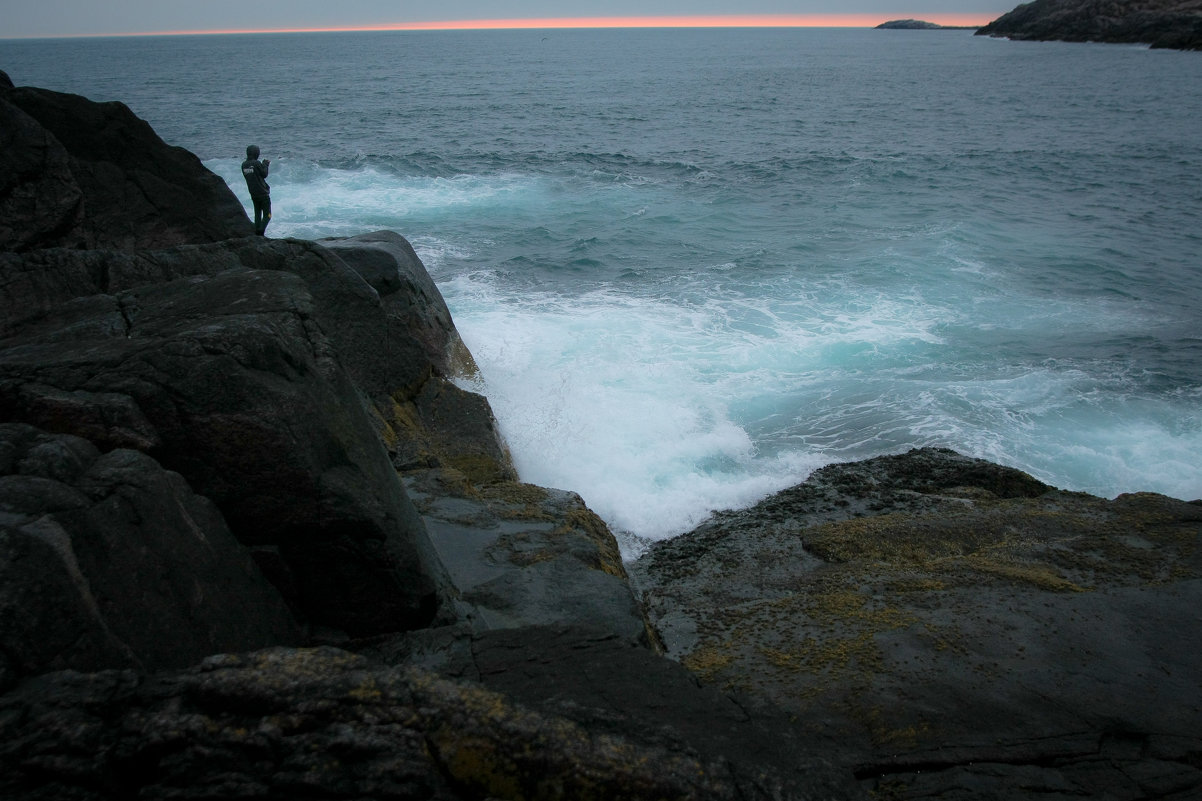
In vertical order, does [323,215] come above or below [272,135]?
below

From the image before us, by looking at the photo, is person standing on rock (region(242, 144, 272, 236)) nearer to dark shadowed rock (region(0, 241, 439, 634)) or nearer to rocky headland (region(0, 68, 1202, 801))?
rocky headland (region(0, 68, 1202, 801))

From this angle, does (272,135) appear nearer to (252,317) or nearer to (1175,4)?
(252,317)

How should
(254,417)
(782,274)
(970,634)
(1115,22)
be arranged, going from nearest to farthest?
(254,417), (970,634), (782,274), (1115,22)

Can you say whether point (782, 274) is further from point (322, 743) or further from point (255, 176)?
point (322, 743)

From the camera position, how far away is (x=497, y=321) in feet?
53.5

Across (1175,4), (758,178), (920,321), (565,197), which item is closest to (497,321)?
(920,321)

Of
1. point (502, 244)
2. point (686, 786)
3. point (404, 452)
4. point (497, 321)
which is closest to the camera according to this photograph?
point (686, 786)

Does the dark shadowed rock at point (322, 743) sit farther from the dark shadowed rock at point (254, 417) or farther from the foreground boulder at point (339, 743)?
the dark shadowed rock at point (254, 417)

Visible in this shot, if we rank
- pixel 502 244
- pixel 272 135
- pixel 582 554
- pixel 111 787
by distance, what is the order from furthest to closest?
1. pixel 272 135
2. pixel 502 244
3. pixel 582 554
4. pixel 111 787

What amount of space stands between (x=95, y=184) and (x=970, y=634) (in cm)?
1161

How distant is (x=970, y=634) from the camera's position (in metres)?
5.47

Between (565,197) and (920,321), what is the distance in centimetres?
1708

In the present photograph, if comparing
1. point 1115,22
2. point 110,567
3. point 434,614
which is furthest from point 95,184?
point 1115,22

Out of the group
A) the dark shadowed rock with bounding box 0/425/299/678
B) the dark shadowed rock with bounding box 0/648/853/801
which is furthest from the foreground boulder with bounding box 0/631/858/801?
the dark shadowed rock with bounding box 0/425/299/678
